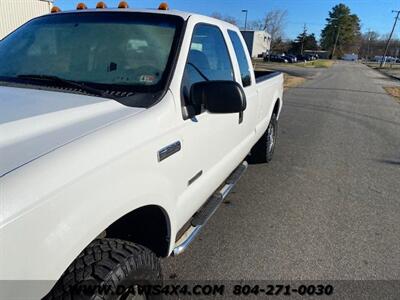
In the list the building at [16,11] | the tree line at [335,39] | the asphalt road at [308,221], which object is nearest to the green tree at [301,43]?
the tree line at [335,39]

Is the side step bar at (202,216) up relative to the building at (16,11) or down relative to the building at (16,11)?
down

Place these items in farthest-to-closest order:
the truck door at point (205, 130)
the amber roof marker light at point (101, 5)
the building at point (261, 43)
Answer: the building at point (261, 43), the amber roof marker light at point (101, 5), the truck door at point (205, 130)

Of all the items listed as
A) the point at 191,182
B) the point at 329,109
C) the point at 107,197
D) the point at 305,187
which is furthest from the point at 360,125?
the point at 107,197

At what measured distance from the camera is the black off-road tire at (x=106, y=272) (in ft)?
5.14

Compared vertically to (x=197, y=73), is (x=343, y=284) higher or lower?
lower

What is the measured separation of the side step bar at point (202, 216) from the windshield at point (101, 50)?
1.03 m

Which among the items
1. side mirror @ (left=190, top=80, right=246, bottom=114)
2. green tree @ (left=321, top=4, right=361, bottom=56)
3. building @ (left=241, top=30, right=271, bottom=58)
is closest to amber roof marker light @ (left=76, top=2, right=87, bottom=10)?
side mirror @ (left=190, top=80, right=246, bottom=114)

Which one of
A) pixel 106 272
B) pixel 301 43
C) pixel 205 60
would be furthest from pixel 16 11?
pixel 301 43

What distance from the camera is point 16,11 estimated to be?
83.9ft

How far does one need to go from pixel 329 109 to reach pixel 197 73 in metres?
10.2

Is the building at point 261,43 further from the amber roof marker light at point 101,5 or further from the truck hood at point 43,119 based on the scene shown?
the truck hood at point 43,119

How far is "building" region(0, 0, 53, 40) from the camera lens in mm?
24522

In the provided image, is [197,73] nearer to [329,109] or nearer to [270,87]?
[270,87]

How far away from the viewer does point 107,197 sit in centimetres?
161
